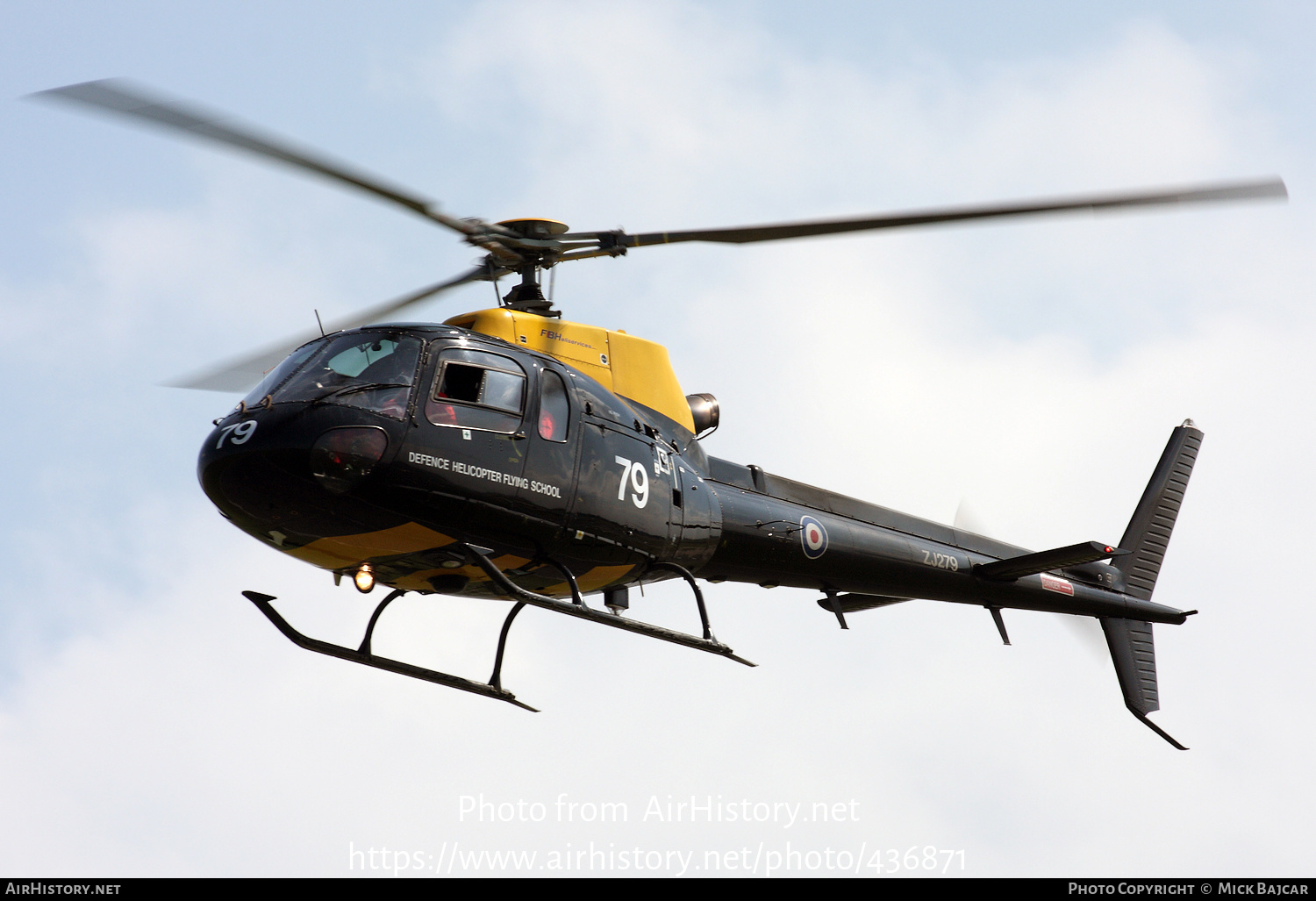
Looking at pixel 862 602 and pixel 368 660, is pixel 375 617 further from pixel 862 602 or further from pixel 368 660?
pixel 862 602

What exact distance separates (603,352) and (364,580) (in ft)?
11.3

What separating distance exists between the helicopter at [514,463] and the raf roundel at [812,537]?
21mm

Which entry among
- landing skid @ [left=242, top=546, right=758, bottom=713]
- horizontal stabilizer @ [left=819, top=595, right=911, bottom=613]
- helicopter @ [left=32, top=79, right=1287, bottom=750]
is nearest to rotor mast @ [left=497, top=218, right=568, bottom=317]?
helicopter @ [left=32, top=79, right=1287, bottom=750]

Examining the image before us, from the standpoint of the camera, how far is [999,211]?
12125 mm

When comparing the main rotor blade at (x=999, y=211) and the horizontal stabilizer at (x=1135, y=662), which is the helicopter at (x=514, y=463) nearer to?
the main rotor blade at (x=999, y=211)

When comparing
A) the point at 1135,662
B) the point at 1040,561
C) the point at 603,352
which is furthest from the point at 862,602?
the point at 603,352

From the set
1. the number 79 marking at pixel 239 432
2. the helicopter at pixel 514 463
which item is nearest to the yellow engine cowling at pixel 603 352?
the helicopter at pixel 514 463

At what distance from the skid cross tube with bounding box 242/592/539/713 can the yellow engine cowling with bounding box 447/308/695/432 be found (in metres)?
3.18

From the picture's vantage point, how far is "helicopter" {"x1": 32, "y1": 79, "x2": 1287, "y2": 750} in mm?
11281

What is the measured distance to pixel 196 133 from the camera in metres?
10.1

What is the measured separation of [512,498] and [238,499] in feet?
7.42

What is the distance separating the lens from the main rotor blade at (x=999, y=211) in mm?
11680
